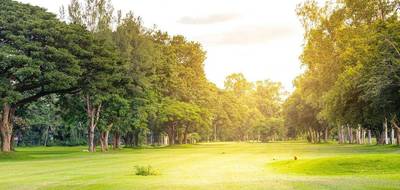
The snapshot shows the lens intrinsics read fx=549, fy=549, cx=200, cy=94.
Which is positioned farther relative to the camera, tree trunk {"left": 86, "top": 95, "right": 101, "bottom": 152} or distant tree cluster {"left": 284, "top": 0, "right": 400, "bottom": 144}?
tree trunk {"left": 86, "top": 95, "right": 101, "bottom": 152}

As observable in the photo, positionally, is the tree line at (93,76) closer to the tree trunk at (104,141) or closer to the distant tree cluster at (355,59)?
the tree trunk at (104,141)

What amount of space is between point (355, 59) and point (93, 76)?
1245 inches

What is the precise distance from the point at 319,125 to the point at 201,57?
33.9 m

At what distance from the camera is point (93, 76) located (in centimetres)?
6253

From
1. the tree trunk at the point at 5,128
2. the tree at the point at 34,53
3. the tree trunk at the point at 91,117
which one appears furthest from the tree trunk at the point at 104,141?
the tree at the point at 34,53

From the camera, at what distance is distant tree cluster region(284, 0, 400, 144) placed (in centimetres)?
5628

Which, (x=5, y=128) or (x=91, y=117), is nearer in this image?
(x=5, y=128)

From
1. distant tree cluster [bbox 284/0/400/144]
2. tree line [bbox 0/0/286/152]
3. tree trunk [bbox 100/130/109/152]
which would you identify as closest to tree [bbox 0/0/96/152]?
tree line [bbox 0/0/286/152]

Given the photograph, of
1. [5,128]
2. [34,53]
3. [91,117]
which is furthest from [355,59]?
[5,128]

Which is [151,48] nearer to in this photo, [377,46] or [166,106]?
[166,106]

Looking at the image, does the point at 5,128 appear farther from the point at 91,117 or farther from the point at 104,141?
the point at 104,141

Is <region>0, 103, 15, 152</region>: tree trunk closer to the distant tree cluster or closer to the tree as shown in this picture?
the tree

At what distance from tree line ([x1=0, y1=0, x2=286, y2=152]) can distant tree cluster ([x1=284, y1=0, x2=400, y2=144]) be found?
83.5 feet

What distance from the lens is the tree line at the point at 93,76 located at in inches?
2199
